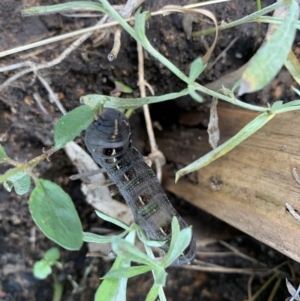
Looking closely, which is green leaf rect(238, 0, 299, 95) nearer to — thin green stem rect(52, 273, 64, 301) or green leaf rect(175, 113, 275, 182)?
green leaf rect(175, 113, 275, 182)

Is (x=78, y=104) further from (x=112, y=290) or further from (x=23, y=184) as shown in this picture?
(x=112, y=290)

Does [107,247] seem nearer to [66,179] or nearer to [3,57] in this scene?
[66,179]

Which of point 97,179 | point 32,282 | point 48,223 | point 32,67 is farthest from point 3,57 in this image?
point 32,282

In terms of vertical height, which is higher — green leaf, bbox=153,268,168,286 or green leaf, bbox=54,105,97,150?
green leaf, bbox=54,105,97,150

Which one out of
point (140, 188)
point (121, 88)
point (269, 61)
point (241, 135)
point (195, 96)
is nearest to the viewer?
point (269, 61)

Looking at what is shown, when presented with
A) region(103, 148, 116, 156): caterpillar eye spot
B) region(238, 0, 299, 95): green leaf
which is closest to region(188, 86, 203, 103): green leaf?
region(238, 0, 299, 95): green leaf

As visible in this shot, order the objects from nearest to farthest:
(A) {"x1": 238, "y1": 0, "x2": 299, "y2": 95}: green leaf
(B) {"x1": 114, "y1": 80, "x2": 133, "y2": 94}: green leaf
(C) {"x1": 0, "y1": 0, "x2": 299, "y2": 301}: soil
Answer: (A) {"x1": 238, "y1": 0, "x2": 299, "y2": 95}: green leaf → (C) {"x1": 0, "y1": 0, "x2": 299, "y2": 301}: soil → (B) {"x1": 114, "y1": 80, "x2": 133, "y2": 94}: green leaf

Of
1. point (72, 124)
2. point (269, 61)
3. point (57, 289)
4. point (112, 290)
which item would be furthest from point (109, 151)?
point (57, 289)

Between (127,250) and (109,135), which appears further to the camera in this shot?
(109,135)
